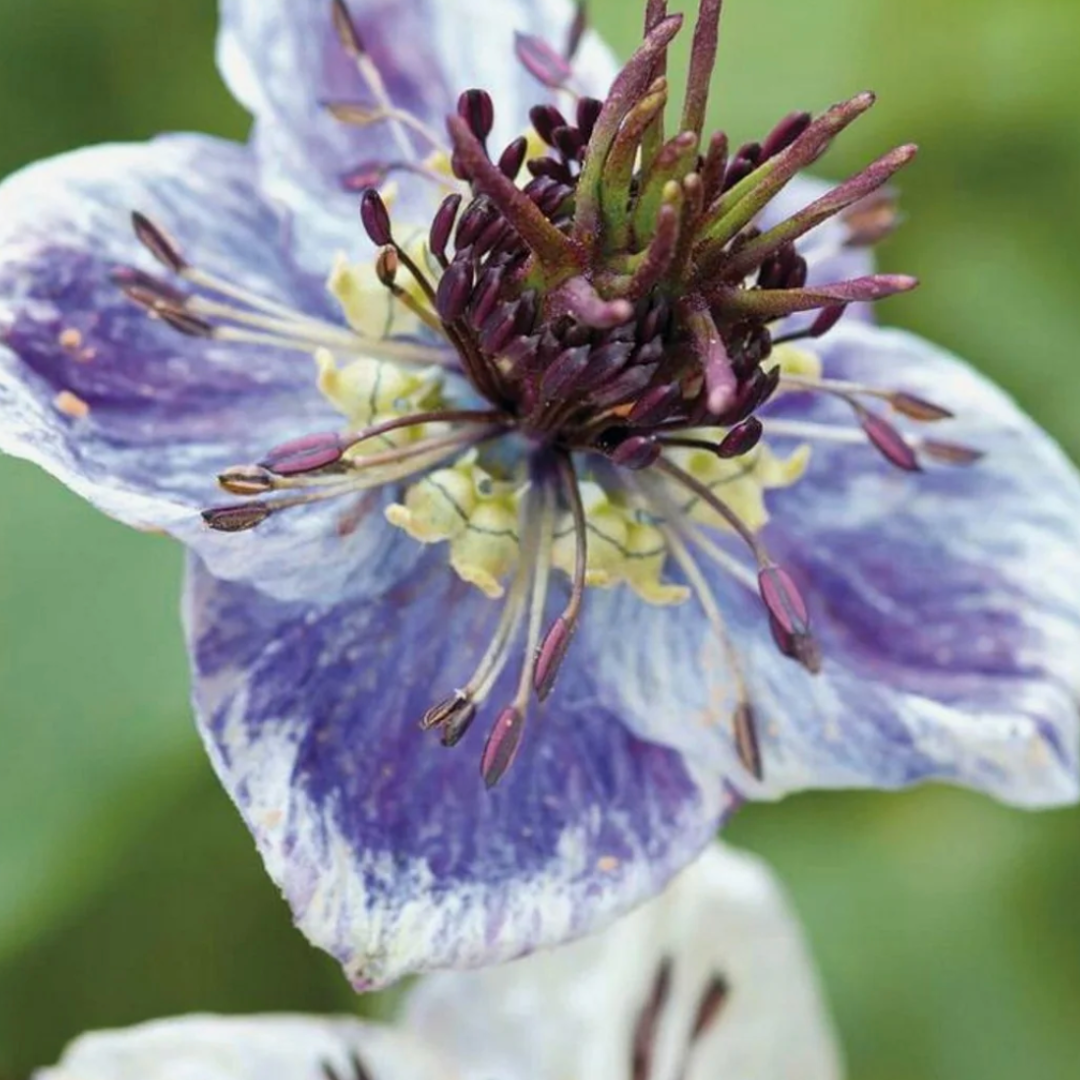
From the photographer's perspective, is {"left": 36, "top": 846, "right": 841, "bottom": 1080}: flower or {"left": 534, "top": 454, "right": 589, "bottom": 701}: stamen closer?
{"left": 534, "top": 454, "right": 589, "bottom": 701}: stamen

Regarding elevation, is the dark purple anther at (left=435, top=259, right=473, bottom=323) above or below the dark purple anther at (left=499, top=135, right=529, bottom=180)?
below

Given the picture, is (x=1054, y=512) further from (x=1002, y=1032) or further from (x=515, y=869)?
(x=1002, y=1032)

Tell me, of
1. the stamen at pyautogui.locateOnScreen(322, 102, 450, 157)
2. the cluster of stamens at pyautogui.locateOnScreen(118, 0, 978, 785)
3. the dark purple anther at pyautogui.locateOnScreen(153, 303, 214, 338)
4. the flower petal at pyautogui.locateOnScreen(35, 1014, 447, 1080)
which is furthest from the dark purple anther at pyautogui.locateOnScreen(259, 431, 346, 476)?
the flower petal at pyautogui.locateOnScreen(35, 1014, 447, 1080)

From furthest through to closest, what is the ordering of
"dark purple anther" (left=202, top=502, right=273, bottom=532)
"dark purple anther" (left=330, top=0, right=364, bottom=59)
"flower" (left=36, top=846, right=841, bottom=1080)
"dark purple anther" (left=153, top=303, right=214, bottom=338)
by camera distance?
"flower" (left=36, top=846, right=841, bottom=1080)
"dark purple anther" (left=330, top=0, right=364, bottom=59)
"dark purple anther" (left=153, top=303, right=214, bottom=338)
"dark purple anther" (left=202, top=502, right=273, bottom=532)

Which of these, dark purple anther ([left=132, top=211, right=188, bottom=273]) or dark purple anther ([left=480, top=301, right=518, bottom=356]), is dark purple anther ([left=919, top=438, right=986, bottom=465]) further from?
dark purple anther ([left=132, top=211, right=188, bottom=273])

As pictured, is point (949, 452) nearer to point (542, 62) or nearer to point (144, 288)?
point (542, 62)

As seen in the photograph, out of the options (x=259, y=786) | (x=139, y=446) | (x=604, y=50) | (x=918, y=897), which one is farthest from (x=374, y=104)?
(x=918, y=897)

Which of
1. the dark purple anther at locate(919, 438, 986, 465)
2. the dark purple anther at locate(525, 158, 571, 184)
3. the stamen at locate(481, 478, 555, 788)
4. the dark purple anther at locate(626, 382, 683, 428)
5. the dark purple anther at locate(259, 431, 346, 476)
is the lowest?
the dark purple anther at locate(919, 438, 986, 465)

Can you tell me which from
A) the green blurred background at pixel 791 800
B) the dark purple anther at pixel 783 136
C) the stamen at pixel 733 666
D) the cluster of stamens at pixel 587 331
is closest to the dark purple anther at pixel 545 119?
the cluster of stamens at pixel 587 331

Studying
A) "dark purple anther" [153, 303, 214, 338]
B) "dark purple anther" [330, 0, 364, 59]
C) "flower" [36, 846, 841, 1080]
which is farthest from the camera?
"flower" [36, 846, 841, 1080]
